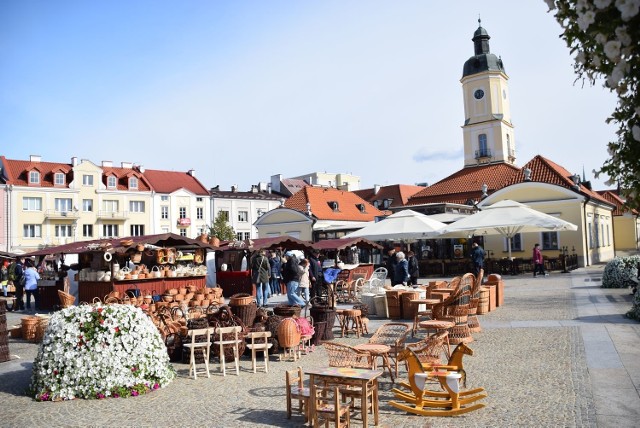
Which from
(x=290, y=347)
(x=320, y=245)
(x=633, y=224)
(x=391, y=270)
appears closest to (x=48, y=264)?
(x=320, y=245)

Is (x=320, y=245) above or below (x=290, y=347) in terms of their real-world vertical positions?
above

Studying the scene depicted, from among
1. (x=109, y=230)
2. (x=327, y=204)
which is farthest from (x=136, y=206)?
(x=327, y=204)

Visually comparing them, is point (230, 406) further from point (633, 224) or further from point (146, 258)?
point (633, 224)

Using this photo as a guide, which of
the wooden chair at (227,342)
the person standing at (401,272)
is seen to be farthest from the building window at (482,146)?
the wooden chair at (227,342)

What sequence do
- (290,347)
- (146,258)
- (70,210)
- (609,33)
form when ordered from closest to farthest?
(609,33) < (290,347) < (146,258) < (70,210)

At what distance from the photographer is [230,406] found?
7.08 metres

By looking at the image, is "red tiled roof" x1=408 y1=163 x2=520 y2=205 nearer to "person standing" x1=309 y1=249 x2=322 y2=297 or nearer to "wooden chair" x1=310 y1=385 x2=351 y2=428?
"person standing" x1=309 y1=249 x2=322 y2=297

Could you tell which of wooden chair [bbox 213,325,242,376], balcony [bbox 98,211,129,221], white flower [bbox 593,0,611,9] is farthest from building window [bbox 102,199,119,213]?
white flower [bbox 593,0,611,9]

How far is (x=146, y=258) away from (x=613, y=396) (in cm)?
1534

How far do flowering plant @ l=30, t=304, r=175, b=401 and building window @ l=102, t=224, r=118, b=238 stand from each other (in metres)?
51.0

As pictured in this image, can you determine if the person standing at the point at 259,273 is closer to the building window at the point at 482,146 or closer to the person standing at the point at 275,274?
the person standing at the point at 275,274

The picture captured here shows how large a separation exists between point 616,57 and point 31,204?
2223 inches

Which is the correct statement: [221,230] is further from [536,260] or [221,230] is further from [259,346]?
[259,346]

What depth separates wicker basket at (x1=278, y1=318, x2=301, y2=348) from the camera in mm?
9766
